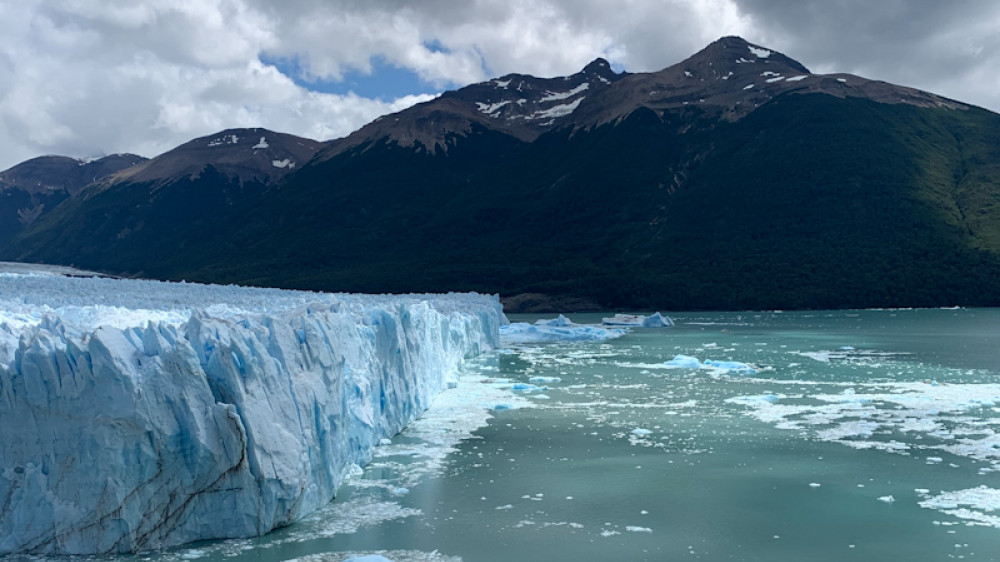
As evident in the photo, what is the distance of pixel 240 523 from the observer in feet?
34.1

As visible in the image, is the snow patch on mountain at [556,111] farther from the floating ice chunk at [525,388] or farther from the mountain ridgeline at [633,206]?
the floating ice chunk at [525,388]

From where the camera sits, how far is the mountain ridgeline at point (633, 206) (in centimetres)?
7744

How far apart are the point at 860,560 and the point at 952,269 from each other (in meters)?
70.5

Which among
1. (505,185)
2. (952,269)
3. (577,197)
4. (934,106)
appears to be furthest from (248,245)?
(934,106)

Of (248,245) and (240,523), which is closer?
(240,523)

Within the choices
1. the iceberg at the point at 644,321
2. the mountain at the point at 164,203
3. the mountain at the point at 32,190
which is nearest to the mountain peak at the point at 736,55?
the mountain at the point at 164,203

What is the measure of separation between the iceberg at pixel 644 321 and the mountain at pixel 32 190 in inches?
5717

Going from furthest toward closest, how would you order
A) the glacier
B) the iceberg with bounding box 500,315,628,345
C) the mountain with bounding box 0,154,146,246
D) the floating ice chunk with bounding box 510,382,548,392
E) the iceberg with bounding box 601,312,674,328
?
the mountain with bounding box 0,154,146,246 < the iceberg with bounding box 601,312,674,328 < the iceberg with bounding box 500,315,628,345 < the floating ice chunk with bounding box 510,382,548,392 < the glacier

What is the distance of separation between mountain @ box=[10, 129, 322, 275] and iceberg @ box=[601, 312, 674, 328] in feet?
276

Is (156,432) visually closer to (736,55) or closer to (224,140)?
(736,55)

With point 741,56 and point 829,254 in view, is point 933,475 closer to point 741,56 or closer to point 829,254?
point 829,254

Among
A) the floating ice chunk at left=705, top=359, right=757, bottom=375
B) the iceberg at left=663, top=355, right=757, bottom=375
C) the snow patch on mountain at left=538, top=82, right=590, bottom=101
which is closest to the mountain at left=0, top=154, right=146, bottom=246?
the snow patch on mountain at left=538, top=82, right=590, bottom=101

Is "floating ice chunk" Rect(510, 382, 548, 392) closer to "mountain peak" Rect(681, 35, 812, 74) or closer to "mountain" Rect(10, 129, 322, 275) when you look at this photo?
"mountain" Rect(10, 129, 322, 275)

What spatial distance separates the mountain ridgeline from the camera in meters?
77.4
